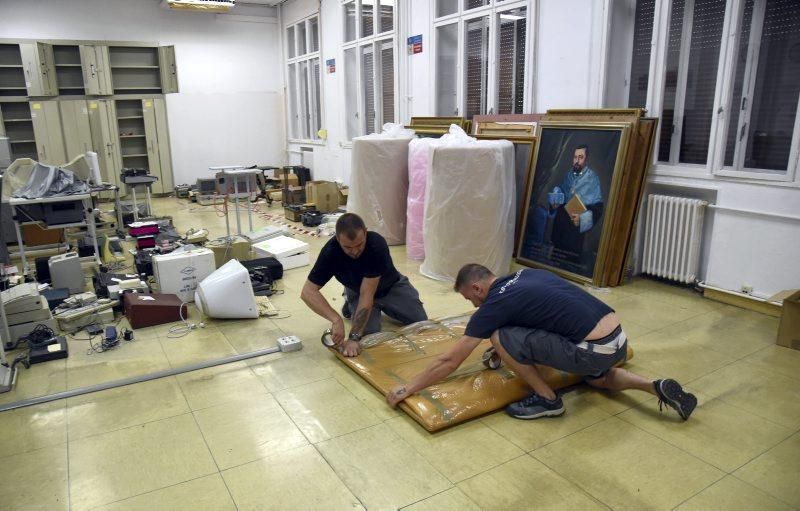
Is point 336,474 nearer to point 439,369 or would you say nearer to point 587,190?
point 439,369

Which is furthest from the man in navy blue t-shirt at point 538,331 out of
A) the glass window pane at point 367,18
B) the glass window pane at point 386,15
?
the glass window pane at point 367,18

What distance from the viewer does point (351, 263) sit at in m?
3.19

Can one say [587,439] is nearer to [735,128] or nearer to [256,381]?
[256,381]

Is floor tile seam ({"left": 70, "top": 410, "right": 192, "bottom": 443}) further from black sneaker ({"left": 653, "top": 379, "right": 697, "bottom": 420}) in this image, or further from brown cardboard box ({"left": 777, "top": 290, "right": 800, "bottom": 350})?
brown cardboard box ({"left": 777, "top": 290, "right": 800, "bottom": 350})

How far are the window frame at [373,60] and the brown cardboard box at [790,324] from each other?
5.19m

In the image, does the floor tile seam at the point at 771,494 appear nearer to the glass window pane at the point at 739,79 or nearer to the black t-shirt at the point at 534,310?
the black t-shirt at the point at 534,310

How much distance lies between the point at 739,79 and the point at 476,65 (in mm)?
2857

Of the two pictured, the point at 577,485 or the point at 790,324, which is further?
the point at 790,324

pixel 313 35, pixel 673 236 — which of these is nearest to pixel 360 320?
pixel 673 236

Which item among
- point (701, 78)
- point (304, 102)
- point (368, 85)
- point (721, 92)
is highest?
point (368, 85)

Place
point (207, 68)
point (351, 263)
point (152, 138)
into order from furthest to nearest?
Answer: 1. point (207, 68)
2. point (152, 138)
3. point (351, 263)

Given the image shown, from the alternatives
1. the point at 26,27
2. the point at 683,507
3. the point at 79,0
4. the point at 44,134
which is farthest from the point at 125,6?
the point at 683,507

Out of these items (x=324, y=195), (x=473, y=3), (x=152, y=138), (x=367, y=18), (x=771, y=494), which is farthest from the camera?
(x=152, y=138)

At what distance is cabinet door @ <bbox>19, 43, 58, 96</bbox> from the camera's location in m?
8.73
